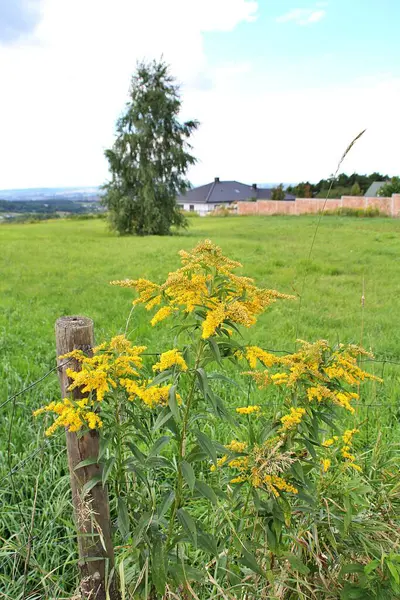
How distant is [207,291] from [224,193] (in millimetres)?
62878

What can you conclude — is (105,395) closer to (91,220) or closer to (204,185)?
(91,220)

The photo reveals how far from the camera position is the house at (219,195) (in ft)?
201

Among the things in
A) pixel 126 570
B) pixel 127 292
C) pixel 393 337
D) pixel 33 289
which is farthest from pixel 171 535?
pixel 33 289

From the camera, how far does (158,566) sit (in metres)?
1.45

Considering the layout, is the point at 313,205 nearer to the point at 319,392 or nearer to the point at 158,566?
the point at 319,392

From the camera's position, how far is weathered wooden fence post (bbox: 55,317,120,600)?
1673mm

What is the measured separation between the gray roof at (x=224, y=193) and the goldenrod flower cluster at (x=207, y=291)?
6042cm

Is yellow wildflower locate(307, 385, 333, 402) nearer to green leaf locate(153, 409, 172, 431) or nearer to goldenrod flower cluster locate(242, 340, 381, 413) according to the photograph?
goldenrod flower cluster locate(242, 340, 381, 413)

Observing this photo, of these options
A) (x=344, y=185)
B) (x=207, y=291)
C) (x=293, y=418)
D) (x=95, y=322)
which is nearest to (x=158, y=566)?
(x=293, y=418)

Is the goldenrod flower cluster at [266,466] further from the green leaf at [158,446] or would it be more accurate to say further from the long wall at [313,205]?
the long wall at [313,205]

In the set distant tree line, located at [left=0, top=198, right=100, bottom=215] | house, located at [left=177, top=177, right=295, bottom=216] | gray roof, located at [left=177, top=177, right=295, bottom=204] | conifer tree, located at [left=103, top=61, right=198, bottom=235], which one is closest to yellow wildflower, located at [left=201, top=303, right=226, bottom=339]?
conifer tree, located at [left=103, top=61, right=198, bottom=235]

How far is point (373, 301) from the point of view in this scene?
23.6 feet

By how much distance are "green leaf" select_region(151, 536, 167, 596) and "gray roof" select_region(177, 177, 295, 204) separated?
6056 centimetres

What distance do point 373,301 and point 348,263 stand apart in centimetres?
362
